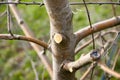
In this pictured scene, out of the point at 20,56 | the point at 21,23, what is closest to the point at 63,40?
the point at 21,23

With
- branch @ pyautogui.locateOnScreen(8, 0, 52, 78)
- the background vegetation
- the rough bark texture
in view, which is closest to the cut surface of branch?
the rough bark texture

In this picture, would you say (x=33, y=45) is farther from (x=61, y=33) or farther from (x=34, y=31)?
(x=34, y=31)

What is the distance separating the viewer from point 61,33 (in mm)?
1100

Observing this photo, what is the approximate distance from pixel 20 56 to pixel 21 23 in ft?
5.51

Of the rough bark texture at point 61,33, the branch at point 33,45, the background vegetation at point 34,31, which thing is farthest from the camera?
the background vegetation at point 34,31

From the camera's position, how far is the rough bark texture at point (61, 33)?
105 centimetres

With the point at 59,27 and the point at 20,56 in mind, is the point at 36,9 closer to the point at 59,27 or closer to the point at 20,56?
the point at 20,56

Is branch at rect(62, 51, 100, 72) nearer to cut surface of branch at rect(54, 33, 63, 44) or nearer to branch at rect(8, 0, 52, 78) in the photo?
cut surface of branch at rect(54, 33, 63, 44)

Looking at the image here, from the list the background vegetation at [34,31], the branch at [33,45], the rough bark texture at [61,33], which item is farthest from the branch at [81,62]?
the background vegetation at [34,31]

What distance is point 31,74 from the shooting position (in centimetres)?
269

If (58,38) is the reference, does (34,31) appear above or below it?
below

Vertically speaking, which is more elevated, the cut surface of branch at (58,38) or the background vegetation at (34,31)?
the cut surface of branch at (58,38)

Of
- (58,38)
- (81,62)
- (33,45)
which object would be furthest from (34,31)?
(81,62)

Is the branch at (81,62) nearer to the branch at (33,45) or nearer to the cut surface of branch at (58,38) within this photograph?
the cut surface of branch at (58,38)
